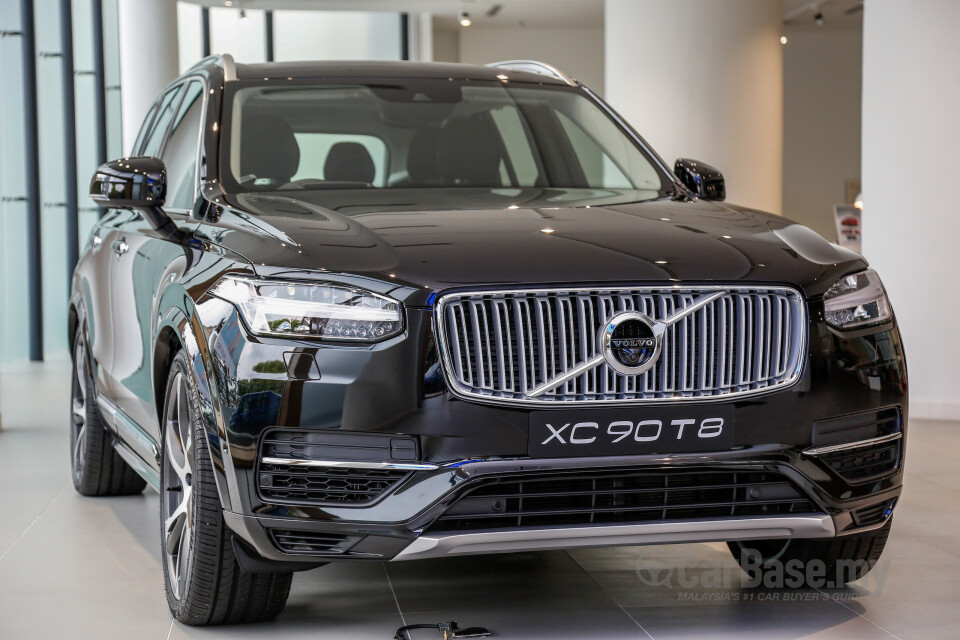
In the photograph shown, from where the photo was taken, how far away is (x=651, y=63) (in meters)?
10.3

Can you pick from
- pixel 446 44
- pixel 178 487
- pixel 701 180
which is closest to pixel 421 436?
pixel 178 487

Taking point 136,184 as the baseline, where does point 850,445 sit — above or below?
below

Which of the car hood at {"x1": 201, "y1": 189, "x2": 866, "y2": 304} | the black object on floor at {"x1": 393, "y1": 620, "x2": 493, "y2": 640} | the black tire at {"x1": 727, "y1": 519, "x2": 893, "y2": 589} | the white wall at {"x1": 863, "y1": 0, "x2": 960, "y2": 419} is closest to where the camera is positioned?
the car hood at {"x1": 201, "y1": 189, "x2": 866, "y2": 304}

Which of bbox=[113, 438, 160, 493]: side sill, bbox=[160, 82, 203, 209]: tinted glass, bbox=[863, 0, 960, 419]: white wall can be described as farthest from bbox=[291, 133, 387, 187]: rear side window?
bbox=[863, 0, 960, 419]: white wall

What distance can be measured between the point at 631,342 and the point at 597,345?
0.24 feet

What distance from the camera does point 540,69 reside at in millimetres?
4500

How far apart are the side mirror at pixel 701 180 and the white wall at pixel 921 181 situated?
358 centimetres

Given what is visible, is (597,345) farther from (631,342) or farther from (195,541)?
(195,541)

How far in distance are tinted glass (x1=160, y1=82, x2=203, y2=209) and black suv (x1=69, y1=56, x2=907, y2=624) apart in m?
0.45

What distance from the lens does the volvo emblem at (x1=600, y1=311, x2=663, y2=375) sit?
8.57 feet

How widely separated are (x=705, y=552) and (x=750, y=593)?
19.7 inches

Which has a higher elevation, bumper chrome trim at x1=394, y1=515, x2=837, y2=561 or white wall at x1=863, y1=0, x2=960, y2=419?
white wall at x1=863, y1=0, x2=960, y2=419

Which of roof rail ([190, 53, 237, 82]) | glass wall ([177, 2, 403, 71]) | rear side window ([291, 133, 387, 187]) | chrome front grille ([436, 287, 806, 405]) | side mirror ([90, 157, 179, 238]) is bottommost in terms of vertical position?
chrome front grille ([436, 287, 806, 405])

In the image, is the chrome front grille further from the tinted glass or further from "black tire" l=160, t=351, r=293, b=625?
the tinted glass
